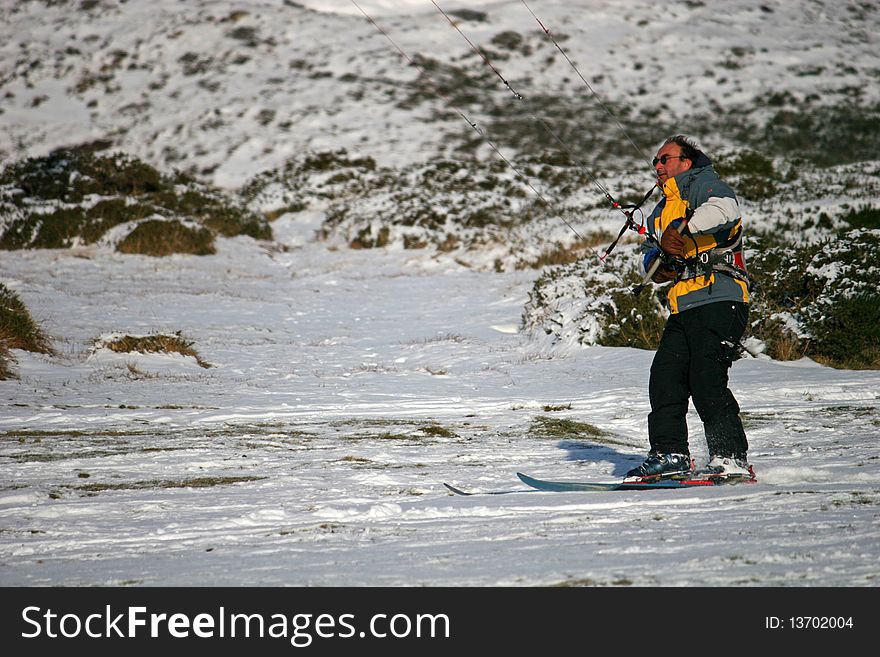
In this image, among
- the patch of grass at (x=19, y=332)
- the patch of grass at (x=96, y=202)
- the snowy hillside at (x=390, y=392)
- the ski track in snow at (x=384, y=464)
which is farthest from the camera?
the patch of grass at (x=96, y=202)

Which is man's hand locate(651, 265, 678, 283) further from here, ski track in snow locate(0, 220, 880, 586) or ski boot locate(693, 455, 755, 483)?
ski track in snow locate(0, 220, 880, 586)

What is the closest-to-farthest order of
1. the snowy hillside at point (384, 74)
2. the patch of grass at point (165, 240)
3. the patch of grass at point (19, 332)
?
the patch of grass at point (19, 332) → the patch of grass at point (165, 240) → the snowy hillside at point (384, 74)

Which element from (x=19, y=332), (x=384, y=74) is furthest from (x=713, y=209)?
(x=384, y=74)

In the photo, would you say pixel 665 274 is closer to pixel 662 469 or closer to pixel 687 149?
pixel 687 149

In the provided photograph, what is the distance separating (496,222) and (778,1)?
37.9m

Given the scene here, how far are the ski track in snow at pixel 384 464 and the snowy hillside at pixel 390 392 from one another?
30 millimetres

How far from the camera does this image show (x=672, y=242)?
544cm

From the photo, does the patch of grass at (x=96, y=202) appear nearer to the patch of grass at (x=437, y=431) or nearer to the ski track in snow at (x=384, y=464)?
the ski track in snow at (x=384, y=464)

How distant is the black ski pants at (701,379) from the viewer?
5410mm

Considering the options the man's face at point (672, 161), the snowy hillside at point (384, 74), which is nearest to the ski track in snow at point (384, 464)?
the man's face at point (672, 161)

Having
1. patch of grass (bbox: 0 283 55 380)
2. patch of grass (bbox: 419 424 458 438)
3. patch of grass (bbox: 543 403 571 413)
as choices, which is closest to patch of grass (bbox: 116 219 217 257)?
patch of grass (bbox: 0 283 55 380)

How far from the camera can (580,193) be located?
27250 mm
